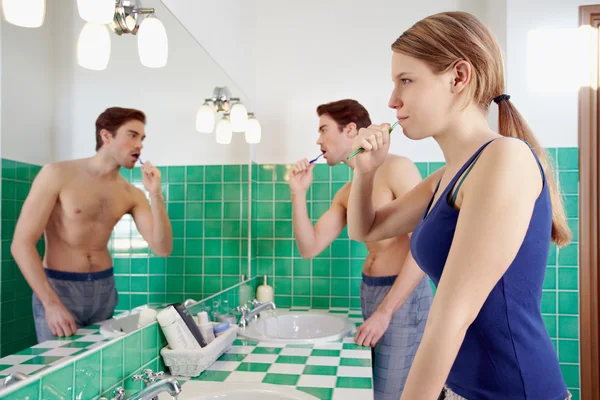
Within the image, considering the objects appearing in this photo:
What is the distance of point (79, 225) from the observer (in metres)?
0.97

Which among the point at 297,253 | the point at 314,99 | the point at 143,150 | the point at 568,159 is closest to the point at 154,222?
the point at 143,150

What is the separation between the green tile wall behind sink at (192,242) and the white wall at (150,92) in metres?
0.08

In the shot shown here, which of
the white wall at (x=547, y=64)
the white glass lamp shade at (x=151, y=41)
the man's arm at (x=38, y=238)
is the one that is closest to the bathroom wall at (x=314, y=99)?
the white wall at (x=547, y=64)

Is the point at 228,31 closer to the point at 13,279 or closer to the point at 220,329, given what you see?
the point at 220,329

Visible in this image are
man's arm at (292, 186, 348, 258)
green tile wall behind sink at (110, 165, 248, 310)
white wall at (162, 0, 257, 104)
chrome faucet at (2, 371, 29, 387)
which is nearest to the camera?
chrome faucet at (2, 371, 29, 387)

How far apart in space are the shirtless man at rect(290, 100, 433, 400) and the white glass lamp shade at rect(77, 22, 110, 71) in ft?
3.88

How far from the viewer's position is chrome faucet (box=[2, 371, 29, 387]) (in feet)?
2.50

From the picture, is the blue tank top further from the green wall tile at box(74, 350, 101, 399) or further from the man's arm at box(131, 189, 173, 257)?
the man's arm at box(131, 189, 173, 257)

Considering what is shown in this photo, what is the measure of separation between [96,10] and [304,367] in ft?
3.33

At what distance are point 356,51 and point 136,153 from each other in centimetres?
171

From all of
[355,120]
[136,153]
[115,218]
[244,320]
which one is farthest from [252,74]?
[115,218]

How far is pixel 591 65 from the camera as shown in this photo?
236 cm

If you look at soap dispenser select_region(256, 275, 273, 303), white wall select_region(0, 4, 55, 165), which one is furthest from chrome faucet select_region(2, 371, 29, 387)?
soap dispenser select_region(256, 275, 273, 303)

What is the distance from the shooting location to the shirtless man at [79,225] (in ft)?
2.77
